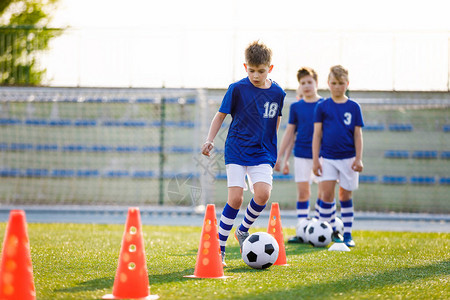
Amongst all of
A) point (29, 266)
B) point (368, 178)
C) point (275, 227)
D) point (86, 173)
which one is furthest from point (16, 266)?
point (86, 173)

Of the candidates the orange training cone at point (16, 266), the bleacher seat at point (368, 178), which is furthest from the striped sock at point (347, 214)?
the bleacher seat at point (368, 178)

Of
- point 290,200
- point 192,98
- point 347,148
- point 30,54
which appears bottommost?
point 290,200

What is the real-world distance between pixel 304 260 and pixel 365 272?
0.73 meters

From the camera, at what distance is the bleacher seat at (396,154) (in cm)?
1292

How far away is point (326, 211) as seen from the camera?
20.7 ft

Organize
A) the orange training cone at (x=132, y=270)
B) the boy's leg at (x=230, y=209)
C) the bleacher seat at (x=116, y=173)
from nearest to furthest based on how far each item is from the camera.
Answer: the orange training cone at (x=132, y=270) < the boy's leg at (x=230, y=209) < the bleacher seat at (x=116, y=173)

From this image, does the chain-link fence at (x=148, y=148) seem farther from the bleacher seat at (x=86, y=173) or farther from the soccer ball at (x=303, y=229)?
the soccer ball at (x=303, y=229)

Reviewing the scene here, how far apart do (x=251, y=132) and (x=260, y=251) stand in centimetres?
90

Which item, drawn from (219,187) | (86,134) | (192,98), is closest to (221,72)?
(192,98)

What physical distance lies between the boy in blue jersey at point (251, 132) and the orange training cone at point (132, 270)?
1164mm

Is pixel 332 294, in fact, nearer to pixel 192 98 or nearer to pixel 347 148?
pixel 347 148

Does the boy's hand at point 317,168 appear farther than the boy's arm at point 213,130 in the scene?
Yes

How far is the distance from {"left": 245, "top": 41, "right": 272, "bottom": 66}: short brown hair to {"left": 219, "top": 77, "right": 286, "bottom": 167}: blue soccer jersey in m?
0.23

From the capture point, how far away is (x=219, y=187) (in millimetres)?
13281
